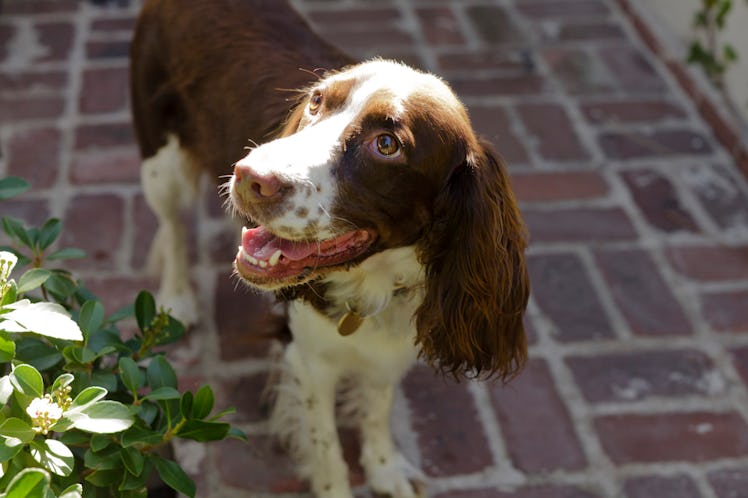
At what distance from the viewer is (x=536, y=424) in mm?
3113

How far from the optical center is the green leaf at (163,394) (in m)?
2.02

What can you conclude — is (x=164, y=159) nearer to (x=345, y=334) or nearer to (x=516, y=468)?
(x=345, y=334)

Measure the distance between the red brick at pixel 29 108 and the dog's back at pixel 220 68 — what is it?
1328 mm

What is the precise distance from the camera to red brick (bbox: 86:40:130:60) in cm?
466

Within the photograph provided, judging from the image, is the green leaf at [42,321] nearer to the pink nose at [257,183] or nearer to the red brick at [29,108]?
→ the pink nose at [257,183]

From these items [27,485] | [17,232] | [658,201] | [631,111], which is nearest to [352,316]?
[17,232]

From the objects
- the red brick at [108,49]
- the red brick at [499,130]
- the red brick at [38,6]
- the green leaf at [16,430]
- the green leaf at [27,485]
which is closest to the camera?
the green leaf at [27,485]

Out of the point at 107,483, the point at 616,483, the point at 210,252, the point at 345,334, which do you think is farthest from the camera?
the point at 210,252

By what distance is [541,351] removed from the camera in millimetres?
3367

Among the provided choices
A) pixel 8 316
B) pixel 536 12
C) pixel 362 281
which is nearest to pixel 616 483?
pixel 362 281

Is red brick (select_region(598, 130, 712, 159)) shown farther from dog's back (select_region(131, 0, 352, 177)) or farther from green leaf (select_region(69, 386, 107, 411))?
green leaf (select_region(69, 386, 107, 411))

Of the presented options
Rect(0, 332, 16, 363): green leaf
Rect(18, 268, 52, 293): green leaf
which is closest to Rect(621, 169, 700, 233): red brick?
Rect(18, 268, 52, 293): green leaf

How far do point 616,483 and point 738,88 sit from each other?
245 centimetres

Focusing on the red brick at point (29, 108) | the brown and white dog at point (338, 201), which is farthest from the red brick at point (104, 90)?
the brown and white dog at point (338, 201)
